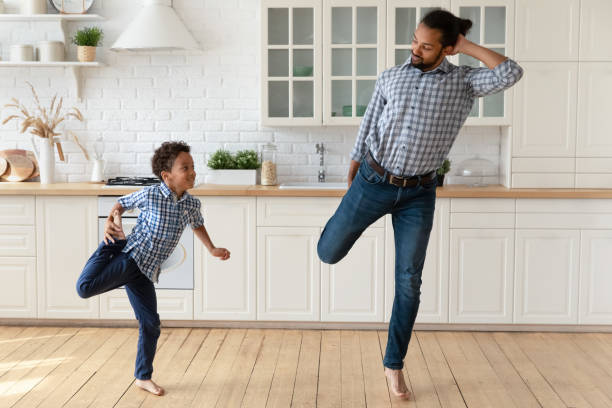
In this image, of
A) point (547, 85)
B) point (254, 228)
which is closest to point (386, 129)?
point (254, 228)

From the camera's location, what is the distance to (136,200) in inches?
116

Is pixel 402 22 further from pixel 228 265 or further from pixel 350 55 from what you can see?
pixel 228 265

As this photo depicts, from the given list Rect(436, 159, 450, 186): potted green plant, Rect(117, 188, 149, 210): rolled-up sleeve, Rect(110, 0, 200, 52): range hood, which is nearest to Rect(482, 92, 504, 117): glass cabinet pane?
Rect(436, 159, 450, 186): potted green plant

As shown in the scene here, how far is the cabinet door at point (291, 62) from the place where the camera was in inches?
167

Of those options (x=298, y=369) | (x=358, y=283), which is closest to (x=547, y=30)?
(x=358, y=283)

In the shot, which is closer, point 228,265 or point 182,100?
point 228,265

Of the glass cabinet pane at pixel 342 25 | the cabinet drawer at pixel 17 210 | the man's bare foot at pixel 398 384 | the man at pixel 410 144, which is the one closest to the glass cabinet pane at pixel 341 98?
the glass cabinet pane at pixel 342 25

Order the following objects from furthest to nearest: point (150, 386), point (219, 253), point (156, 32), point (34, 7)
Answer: point (34, 7) → point (156, 32) → point (150, 386) → point (219, 253)

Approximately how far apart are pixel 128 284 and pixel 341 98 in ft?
6.37

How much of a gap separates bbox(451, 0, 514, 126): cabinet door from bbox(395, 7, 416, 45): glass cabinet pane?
0.82ft

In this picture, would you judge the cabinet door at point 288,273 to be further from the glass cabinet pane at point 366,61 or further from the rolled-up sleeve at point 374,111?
the rolled-up sleeve at point 374,111

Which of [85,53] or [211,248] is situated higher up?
[85,53]

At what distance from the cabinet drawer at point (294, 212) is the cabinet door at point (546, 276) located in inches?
33.8

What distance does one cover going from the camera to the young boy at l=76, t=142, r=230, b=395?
2891 mm
